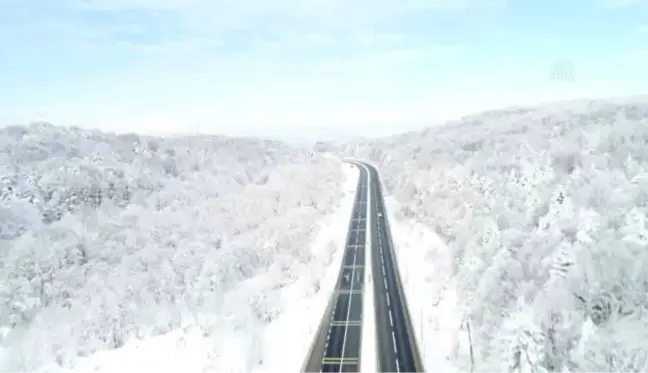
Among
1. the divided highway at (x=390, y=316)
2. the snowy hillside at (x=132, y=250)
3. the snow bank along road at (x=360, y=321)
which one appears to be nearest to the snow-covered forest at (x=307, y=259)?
the snowy hillside at (x=132, y=250)

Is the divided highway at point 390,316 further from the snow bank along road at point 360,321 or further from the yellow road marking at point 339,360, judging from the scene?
the yellow road marking at point 339,360

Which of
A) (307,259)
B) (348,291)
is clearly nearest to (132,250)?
(307,259)

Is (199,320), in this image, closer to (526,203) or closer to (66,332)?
(66,332)

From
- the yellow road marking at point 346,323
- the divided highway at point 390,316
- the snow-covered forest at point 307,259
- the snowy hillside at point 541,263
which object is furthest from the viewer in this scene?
the yellow road marking at point 346,323

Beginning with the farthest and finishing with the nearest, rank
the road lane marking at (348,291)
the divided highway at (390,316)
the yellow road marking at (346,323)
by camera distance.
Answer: the road lane marking at (348,291) → the yellow road marking at (346,323) → the divided highway at (390,316)

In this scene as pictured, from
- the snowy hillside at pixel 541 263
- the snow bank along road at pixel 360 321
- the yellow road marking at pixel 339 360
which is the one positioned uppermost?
the snowy hillside at pixel 541 263

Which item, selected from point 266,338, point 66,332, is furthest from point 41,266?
point 266,338

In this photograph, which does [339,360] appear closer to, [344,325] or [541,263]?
[344,325]
